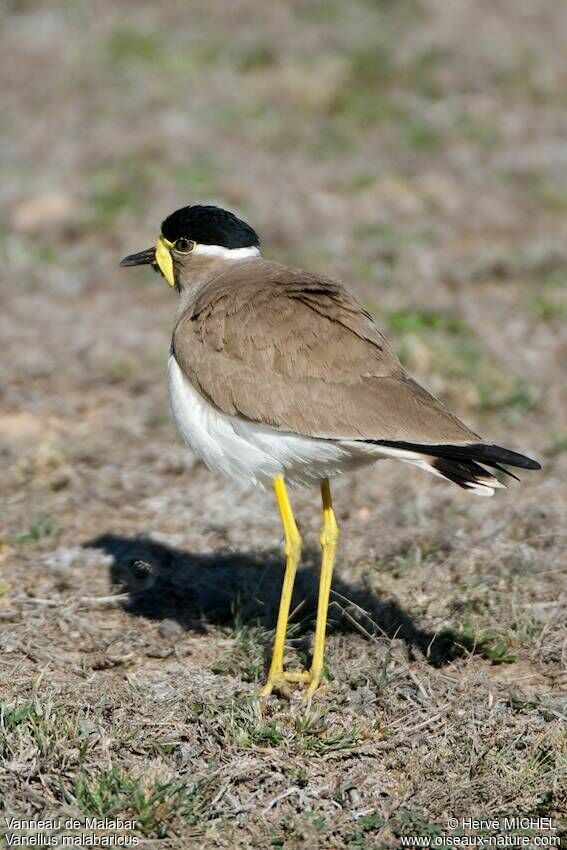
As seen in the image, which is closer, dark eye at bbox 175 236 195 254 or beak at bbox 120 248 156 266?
dark eye at bbox 175 236 195 254

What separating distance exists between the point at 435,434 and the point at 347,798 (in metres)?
1.40

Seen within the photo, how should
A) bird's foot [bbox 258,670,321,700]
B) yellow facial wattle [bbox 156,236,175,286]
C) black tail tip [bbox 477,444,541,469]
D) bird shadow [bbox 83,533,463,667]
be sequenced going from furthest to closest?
yellow facial wattle [bbox 156,236,175,286], bird shadow [bbox 83,533,463,667], bird's foot [bbox 258,670,321,700], black tail tip [bbox 477,444,541,469]

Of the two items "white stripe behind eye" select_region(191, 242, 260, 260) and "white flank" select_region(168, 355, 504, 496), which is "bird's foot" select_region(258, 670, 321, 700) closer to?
"white flank" select_region(168, 355, 504, 496)

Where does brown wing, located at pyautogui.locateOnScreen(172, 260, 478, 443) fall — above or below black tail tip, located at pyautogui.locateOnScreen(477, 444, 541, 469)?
above

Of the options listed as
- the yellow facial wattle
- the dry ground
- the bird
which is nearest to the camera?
the dry ground

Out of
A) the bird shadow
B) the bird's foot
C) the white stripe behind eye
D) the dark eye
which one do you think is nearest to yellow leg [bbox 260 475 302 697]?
the bird's foot

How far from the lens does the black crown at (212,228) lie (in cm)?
539

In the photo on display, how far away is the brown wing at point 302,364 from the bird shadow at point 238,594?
0.98m

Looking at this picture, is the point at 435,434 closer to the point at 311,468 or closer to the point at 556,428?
the point at 311,468

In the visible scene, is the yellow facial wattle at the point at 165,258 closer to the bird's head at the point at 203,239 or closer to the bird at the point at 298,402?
the bird's head at the point at 203,239

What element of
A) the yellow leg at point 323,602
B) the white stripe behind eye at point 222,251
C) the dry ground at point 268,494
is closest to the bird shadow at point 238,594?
the dry ground at point 268,494

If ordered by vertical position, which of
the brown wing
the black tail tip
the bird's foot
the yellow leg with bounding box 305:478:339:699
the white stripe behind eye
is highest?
the white stripe behind eye

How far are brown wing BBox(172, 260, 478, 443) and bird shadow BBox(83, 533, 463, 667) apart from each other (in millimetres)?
984

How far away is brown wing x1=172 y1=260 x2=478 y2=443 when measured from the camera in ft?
14.4
